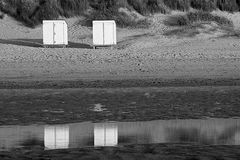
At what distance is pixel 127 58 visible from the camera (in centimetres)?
2150

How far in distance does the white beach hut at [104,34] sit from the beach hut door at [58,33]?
1.36 m

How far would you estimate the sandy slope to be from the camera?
18.1 m

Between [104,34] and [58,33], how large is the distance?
197 centimetres

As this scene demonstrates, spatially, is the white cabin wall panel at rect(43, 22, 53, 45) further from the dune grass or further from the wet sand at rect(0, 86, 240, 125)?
the wet sand at rect(0, 86, 240, 125)

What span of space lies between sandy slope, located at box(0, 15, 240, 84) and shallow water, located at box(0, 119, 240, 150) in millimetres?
7514

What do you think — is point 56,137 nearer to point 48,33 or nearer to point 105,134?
point 105,134

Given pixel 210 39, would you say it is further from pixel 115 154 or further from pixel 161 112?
pixel 115 154

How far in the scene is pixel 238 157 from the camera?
7367mm

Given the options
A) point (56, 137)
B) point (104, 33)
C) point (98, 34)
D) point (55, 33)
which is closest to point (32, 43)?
point (55, 33)

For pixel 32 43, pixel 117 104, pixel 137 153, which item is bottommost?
→ pixel 137 153

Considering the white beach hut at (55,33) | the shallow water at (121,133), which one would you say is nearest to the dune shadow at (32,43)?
the white beach hut at (55,33)

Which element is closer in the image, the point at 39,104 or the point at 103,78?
the point at 39,104

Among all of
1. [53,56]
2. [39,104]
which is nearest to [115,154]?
[39,104]

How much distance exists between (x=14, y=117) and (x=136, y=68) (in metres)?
8.72
